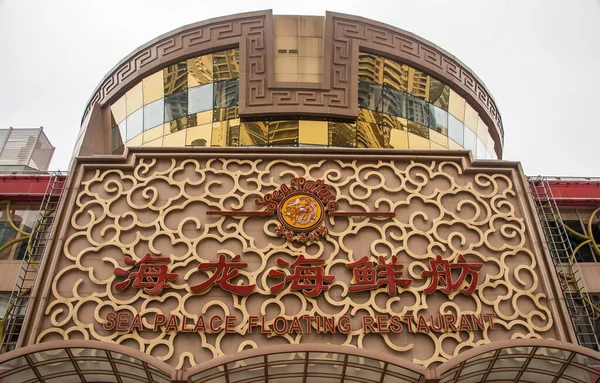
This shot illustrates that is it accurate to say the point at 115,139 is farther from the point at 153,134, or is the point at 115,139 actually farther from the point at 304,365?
the point at 304,365

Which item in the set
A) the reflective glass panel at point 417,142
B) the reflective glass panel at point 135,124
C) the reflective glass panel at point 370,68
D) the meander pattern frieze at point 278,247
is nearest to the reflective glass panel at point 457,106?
the reflective glass panel at point 417,142

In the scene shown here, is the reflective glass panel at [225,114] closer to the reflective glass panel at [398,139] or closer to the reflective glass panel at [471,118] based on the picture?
the reflective glass panel at [398,139]

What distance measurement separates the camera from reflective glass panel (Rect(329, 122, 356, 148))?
43.1 feet

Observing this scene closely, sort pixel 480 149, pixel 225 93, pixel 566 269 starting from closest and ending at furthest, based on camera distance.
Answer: pixel 566 269
pixel 225 93
pixel 480 149

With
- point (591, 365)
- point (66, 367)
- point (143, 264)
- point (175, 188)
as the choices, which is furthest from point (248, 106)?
point (591, 365)

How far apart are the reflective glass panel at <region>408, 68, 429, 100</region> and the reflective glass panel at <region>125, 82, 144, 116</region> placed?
22.4ft

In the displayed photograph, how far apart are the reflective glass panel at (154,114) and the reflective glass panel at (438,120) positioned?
22.2ft

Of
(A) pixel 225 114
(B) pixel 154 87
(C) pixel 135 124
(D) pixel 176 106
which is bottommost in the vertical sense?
(A) pixel 225 114

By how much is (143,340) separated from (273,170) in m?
4.18

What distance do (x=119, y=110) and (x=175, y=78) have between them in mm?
1836

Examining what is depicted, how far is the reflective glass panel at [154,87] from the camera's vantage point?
45.8ft

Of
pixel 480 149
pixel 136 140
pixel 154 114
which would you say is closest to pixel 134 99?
pixel 154 114

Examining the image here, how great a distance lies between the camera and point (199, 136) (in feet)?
43.7

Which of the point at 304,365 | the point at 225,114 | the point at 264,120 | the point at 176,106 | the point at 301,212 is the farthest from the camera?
the point at 176,106
